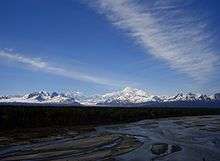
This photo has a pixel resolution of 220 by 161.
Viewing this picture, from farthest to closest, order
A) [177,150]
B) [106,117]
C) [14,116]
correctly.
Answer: [106,117] < [14,116] < [177,150]

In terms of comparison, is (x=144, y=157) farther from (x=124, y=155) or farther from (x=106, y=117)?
(x=106, y=117)

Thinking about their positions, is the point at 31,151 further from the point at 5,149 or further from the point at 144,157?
the point at 144,157

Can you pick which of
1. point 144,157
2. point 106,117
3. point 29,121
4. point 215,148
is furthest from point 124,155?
point 106,117

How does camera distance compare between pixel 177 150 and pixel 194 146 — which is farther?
pixel 194 146

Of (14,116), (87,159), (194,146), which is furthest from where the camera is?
(14,116)

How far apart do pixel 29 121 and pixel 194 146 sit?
1279 inches

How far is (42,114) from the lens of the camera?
2557 inches

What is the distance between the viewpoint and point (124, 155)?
27.0 metres

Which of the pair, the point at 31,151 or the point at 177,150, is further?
the point at 177,150

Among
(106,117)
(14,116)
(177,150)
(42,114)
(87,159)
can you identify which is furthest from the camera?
(106,117)

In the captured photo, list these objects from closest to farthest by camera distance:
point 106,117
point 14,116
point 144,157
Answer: point 144,157 < point 14,116 < point 106,117

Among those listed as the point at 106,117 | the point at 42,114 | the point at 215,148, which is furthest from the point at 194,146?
the point at 106,117

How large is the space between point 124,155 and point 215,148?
919cm

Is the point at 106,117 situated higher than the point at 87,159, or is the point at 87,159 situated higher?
the point at 106,117
